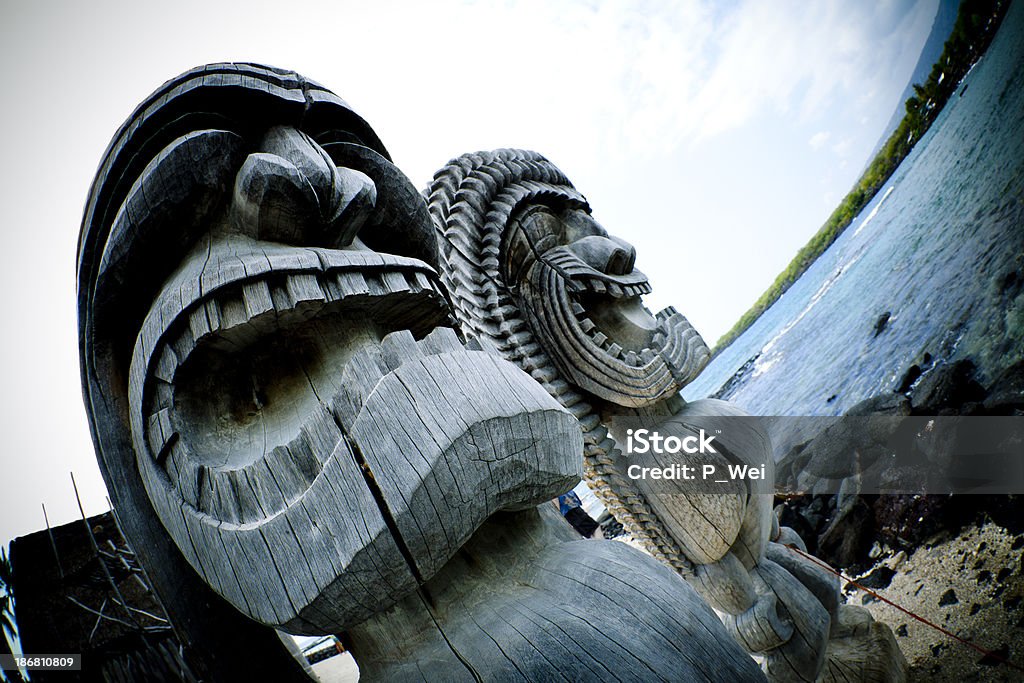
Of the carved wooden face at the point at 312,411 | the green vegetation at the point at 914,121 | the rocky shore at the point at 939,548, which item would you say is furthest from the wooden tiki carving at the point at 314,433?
the green vegetation at the point at 914,121

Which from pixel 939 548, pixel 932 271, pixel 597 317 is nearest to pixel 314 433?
pixel 597 317

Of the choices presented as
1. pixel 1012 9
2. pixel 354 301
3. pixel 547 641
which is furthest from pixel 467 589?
pixel 1012 9

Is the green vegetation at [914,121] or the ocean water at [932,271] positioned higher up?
the green vegetation at [914,121]

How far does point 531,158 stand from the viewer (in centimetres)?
244

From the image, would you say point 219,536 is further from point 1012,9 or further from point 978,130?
A: point 1012,9

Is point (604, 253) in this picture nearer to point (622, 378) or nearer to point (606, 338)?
point (606, 338)

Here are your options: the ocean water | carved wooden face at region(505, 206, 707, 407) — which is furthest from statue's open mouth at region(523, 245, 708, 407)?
the ocean water

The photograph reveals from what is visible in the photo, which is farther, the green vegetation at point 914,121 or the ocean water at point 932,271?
the green vegetation at point 914,121

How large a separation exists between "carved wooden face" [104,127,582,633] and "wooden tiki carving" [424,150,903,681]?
3.27 feet

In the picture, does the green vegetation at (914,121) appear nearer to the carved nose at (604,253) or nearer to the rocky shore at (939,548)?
the rocky shore at (939,548)

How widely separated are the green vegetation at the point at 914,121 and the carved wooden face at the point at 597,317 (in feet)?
10.2

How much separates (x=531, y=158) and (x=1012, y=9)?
3088mm

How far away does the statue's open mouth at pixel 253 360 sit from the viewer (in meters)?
0.75

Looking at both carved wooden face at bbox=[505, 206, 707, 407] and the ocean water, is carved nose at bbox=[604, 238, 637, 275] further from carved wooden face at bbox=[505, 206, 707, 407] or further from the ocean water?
the ocean water
